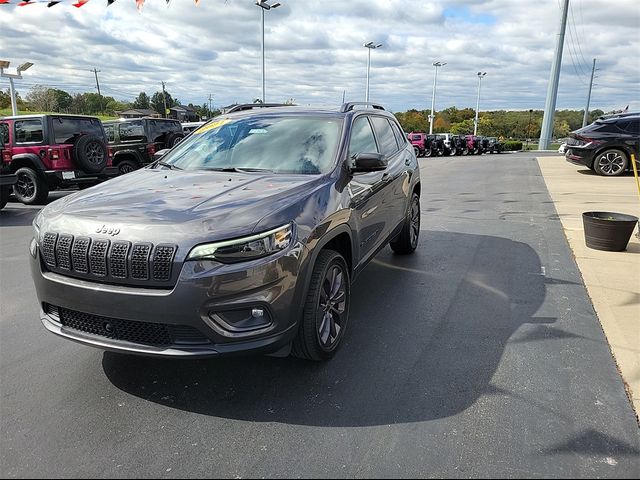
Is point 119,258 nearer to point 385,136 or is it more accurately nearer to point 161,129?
point 385,136

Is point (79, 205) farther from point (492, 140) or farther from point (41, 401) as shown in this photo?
point (492, 140)

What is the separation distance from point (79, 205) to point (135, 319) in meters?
0.91

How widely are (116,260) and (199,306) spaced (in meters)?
0.53

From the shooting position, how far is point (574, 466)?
2.38 meters

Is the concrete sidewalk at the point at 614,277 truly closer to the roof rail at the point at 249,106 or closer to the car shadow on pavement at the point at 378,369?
the car shadow on pavement at the point at 378,369

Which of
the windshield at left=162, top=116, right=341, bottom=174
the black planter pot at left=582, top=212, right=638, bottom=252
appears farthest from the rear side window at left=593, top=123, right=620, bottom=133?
the windshield at left=162, top=116, right=341, bottom=174

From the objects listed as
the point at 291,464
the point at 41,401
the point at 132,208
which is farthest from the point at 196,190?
the point at 291,464

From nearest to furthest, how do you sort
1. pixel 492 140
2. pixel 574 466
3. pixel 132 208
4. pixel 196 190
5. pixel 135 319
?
pixel 574 466 < pixel 135 319 < pixel 132 208 < pixel 196 190 < pixel 492 140

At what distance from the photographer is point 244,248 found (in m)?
2.68

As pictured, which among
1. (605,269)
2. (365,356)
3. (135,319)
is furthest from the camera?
(605,269)

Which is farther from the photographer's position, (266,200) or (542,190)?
(542,190)

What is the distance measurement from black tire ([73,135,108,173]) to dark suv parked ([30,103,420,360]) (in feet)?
25.3

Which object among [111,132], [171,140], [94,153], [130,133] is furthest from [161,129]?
[94,153]

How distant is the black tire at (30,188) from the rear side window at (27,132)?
660 millimetres
